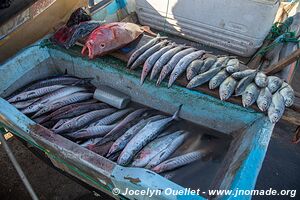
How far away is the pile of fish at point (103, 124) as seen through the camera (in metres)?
3.17

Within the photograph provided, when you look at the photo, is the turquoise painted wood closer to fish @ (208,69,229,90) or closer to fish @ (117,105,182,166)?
fish @ (208,69,229,90)

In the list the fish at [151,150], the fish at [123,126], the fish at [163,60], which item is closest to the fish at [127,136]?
the fish at [123,126]

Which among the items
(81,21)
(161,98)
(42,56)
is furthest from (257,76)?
(42,56)

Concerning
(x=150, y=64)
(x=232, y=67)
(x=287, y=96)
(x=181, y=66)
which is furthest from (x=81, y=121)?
(x=287, y=96)

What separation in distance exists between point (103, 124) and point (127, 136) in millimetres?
453

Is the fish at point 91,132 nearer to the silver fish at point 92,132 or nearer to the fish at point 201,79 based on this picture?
the silver fish at point 92,132

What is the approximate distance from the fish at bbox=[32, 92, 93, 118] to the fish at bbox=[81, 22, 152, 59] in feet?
1.95

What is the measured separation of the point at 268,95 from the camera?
3.17 metres

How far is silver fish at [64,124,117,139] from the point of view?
3.43m

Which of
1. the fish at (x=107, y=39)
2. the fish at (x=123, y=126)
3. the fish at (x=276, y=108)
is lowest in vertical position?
the fish at (x=123, y=126)

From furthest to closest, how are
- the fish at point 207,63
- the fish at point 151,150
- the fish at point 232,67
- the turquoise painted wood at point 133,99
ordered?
the fish at point 207,63
the fish at point 232,67
the fish at point 151,150
the turquoise painted wood at point 133,99

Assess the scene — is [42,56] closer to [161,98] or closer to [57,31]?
[57,31]

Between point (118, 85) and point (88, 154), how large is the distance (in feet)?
5.02

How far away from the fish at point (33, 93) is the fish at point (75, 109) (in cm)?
44
